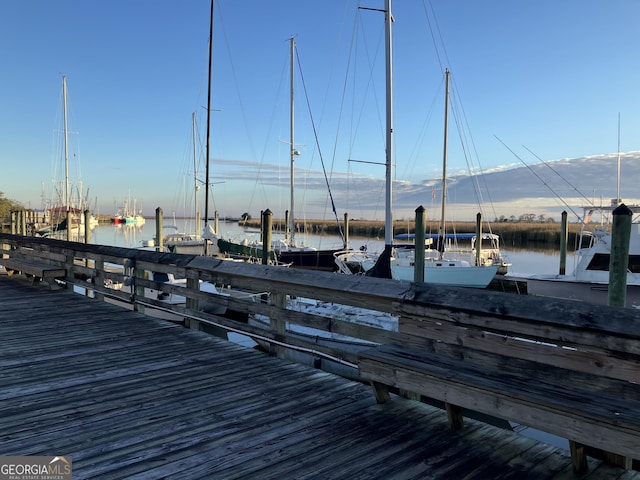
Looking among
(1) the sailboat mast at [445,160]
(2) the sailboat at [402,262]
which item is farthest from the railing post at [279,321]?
(1) the sailboat mast at [445,160]

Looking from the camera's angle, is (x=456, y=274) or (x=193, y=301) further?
(x=456, y=274)

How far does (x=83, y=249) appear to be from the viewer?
7.78m

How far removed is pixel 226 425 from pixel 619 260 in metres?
4.92

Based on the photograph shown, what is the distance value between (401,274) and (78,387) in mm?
14540

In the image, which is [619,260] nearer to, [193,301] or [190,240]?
[193,301]

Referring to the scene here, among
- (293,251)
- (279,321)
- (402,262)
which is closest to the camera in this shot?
(279,321)

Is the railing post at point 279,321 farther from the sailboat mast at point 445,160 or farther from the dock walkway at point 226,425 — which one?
the sailboat mast at point 445,160

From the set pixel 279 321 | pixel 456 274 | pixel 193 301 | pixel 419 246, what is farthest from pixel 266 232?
pixel 279 321

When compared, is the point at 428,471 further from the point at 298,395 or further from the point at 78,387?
the point at 78,387

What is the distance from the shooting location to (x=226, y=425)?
115 inches

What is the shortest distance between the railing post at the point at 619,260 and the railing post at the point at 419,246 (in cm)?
388

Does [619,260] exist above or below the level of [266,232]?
below

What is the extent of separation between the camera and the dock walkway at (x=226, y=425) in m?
2.42

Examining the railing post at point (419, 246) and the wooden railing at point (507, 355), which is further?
the railing post at point (419, 246)
